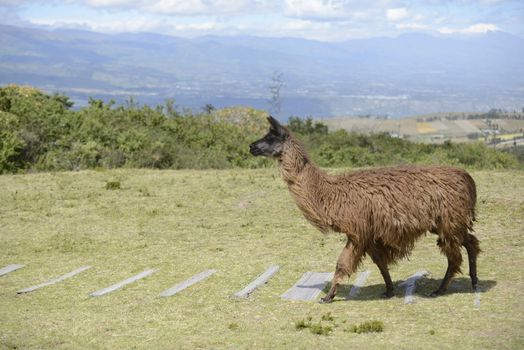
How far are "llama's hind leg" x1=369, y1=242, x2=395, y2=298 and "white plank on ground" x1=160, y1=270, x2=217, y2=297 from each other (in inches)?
116

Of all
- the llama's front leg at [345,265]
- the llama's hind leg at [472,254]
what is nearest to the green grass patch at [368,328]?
the llama's front leg at [345,265]

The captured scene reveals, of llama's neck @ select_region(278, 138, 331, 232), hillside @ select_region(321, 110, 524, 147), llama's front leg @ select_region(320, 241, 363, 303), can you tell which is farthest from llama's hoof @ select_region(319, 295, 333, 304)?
hillside @ select_region(321, 110, 524, 147)

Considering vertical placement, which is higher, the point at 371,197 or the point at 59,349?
the point at 371,197

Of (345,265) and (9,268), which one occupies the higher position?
(345,265)

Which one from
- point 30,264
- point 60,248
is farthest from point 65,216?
point 30,264

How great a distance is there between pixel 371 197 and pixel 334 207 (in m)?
0.54

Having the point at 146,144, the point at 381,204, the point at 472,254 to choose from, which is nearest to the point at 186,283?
the point at 381,204

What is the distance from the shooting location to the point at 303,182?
10.3 m

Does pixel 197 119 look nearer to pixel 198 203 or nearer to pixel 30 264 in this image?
pixel 198 203

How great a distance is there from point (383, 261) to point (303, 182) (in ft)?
5.38

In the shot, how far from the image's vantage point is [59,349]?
8.15 meters

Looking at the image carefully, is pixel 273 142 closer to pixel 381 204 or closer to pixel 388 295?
pixel 381 204

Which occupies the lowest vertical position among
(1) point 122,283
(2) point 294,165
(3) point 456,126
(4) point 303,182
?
(3) point 456,126

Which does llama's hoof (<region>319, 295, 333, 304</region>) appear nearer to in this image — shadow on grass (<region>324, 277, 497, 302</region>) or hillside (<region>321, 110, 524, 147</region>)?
shadow on grass (<region>324, 277, 497, 302</region>)
